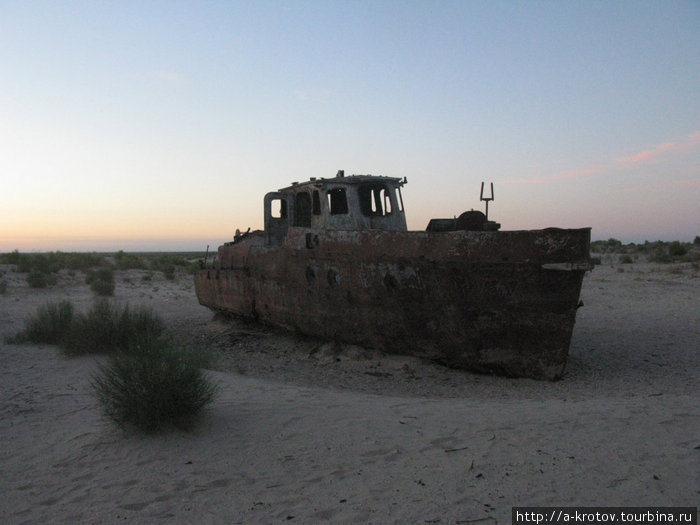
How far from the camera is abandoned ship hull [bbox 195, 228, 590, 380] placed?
519 cm

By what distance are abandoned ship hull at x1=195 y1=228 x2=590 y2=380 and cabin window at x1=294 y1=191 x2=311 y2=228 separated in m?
1.29

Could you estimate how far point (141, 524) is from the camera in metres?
2.73

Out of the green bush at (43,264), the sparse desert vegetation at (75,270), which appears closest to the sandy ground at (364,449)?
the sparse desert vegetation at (75,270)

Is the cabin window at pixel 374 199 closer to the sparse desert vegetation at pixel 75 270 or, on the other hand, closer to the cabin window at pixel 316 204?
the cabin window at pixel 316 204

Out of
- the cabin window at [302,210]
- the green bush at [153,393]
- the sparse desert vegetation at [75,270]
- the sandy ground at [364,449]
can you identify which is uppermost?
the cabin window at [302,210]

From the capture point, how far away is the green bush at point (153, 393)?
12.5 feet

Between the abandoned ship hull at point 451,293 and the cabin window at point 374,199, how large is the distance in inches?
46.5

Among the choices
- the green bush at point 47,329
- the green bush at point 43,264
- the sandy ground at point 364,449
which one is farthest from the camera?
the green bush at point 43,264

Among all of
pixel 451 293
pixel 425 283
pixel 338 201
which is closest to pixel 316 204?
pixel 338 201

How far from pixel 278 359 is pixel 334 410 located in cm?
329

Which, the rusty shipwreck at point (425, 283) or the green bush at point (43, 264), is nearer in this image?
the rusty shipwreck at point (425, 283)

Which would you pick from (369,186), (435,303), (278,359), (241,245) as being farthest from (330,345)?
(241,245)

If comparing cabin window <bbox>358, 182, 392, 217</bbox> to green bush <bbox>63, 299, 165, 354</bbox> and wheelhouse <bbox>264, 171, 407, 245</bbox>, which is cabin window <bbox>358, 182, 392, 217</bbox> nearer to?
wheelhouse <bbox>264, 171, 407, 245</bbox>

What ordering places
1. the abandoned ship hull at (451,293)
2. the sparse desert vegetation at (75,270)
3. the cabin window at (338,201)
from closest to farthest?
1. the abandoned ship hull at (451,293)
2. the cabin window at (338,201)
3. the sparse desert vegetation at (75,270)
